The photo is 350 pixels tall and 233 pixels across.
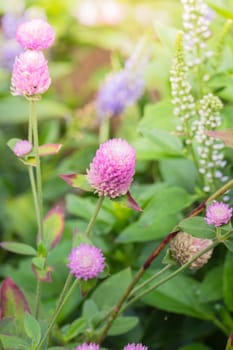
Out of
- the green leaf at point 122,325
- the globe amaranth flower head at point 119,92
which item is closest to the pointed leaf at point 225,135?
the green leaf at point 122,325

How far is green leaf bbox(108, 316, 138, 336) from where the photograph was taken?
1025 millimetres

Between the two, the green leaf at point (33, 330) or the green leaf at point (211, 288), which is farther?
the green leaf at point (211, 288)

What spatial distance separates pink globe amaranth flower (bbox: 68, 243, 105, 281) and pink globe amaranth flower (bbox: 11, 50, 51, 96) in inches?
7.7

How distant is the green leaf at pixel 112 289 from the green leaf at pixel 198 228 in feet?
1.04

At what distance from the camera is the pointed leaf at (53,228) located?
1.05m

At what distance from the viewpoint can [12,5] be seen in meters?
2.35

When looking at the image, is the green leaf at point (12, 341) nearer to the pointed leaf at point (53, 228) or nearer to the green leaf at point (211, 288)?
the pointed leaf at point (53, 228)

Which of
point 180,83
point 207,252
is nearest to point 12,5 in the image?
point 180,83

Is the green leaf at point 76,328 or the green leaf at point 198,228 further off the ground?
the green leaf at point 198,228

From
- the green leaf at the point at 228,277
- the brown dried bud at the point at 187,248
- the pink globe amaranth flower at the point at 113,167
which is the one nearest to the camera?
the pink globe amaranth flower at the point at 113,167

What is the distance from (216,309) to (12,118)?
103 cm

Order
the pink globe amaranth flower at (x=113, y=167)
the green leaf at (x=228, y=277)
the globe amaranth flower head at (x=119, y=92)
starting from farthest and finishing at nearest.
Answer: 1. the globe amaranth flower head at (x=119, y=92)
2. the green leaf at (x=228, y=277)
3. the pink globe amaranth flower at (x=113, y=167)

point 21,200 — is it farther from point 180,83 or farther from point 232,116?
point 180,83

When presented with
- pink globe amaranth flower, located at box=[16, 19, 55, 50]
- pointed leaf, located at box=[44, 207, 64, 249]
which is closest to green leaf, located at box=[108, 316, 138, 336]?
pointed leaf, located at box=[44, 207, 64, 249]
